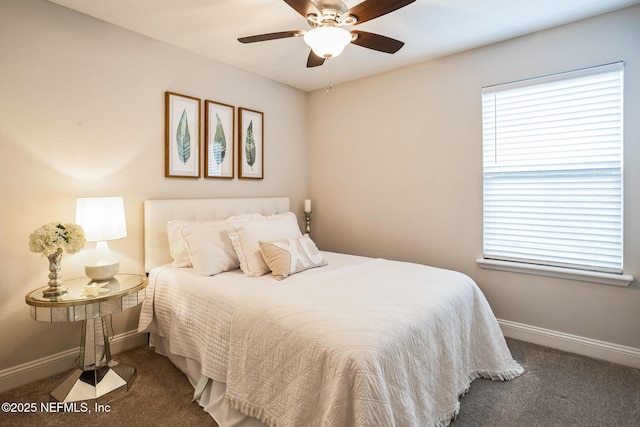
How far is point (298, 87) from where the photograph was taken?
4.13 metres

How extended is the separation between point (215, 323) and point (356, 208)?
224 centimetres

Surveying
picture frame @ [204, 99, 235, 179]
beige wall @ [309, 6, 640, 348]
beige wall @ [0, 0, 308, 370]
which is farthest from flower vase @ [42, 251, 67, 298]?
A: beige wall @ [309, 6, 640, 348]

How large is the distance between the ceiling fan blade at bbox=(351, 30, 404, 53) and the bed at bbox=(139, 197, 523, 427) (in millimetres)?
1501

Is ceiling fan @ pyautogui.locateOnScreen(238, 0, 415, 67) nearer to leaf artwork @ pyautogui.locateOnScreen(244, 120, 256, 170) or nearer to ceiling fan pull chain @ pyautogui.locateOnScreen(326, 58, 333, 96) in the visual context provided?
ceiling fan pull chain @ pyautogui.locateOnScreen(326, 58, 333, 96)

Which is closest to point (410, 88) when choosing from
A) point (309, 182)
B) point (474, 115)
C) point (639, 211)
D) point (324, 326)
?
point (474, 115)

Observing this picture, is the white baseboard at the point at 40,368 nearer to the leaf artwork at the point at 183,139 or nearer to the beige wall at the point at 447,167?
the leaf artwork at the point at 183,139

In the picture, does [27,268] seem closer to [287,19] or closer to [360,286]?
[360,286]

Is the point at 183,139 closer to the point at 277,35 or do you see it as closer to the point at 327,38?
the point at 277,35

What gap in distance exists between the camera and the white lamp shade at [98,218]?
2.24 metres

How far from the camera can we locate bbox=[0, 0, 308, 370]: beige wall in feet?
7.30

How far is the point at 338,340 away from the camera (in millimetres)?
1492

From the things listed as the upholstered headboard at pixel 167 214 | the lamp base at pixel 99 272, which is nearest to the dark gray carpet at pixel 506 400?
the lamp base at pixel 99 272

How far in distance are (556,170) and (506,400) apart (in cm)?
176

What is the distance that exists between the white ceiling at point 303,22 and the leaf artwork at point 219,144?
654mm
